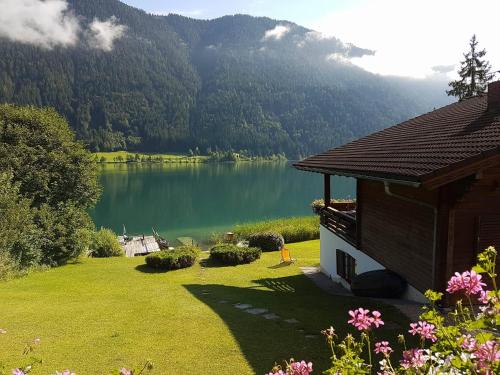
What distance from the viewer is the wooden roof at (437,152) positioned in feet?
25.0

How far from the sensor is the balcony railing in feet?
47.8

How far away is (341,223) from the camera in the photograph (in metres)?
15.9

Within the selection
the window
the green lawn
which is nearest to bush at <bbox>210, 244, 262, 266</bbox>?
the green lawn

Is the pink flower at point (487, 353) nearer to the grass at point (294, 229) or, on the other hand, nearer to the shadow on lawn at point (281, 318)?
the shadow on lawn at point (281, 318)

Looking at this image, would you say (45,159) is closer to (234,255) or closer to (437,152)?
(234,255)

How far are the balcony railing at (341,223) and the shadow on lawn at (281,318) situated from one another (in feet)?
6.62

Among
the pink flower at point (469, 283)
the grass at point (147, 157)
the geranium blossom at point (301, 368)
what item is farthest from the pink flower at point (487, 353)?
the grass at point (147, 157)

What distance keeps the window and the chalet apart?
997mm

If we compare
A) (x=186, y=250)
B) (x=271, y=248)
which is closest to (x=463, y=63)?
(x=271, y=248)

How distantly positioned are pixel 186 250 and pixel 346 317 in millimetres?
12907

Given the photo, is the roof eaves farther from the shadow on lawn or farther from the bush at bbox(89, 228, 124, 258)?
the bush at bbox(89, 228, 124, 258)

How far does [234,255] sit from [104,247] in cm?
1092

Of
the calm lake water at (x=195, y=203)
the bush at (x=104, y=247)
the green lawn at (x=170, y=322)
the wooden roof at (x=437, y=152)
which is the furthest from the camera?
the calm lake water at (x=195, y=203)

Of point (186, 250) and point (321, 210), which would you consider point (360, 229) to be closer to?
point (321, 210)
